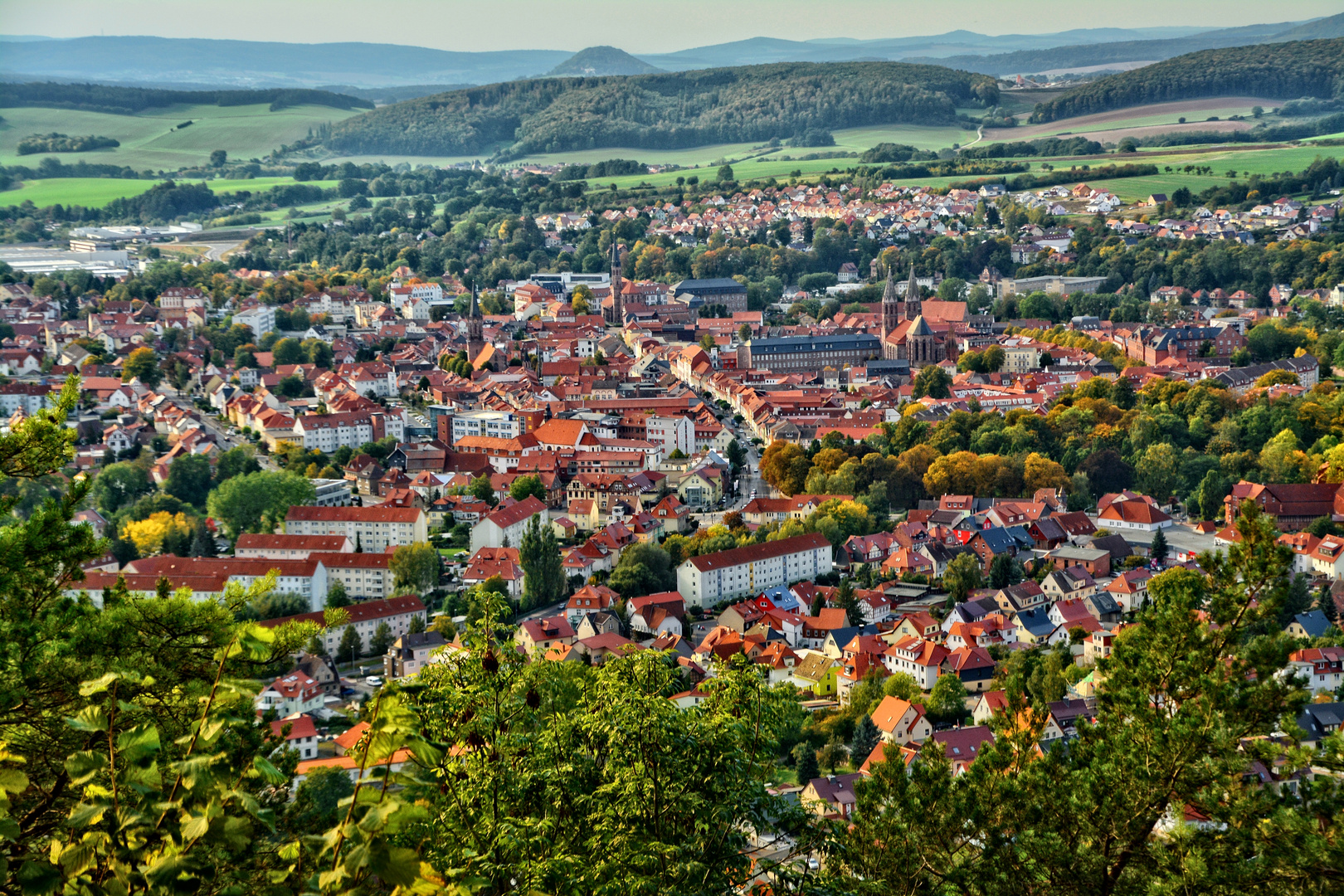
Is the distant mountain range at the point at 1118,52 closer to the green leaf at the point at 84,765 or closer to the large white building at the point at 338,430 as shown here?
the large white building at the point at 338,430

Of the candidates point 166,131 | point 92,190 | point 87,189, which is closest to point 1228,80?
point 92,190

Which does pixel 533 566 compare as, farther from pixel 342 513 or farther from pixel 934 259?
pixel 934 259

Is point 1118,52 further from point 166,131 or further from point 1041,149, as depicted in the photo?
point 166,131

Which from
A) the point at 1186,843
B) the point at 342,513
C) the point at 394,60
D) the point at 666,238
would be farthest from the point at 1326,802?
the point at 394,60

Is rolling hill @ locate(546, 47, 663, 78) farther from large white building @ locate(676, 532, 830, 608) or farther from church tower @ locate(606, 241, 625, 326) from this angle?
large white building @ locate(676, 532, 830, 608)

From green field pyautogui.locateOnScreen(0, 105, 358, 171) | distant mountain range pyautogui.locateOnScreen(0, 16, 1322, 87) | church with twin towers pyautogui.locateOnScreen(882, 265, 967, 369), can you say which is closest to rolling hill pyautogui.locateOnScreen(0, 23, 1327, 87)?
distant mountain range pyautogui.locateOnScreen(0, 16, 1322, 87)

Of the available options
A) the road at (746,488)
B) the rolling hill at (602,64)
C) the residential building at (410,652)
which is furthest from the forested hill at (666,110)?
the residential building at (410,652)
